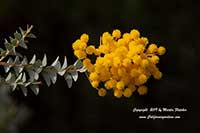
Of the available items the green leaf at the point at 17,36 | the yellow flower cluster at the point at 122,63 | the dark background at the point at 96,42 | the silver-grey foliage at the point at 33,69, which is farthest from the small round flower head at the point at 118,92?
the dark background at the point at 96,42

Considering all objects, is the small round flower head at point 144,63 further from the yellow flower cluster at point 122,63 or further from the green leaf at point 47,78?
the green leaf at point 47,78

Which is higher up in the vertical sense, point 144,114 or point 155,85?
point 155,85

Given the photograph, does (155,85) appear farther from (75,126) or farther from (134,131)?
(75,126)

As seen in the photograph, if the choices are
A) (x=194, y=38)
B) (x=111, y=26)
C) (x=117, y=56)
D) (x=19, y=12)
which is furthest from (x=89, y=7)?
(x=117, y=56)

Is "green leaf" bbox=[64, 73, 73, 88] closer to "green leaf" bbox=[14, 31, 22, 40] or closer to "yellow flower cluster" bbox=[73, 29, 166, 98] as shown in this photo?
"yellow flower cluster" bbox=[73, 29, 166, 98]

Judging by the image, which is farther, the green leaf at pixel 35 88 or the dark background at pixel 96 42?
the dark background at pixel 96 42

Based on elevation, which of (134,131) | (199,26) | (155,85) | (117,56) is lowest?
(117,56)

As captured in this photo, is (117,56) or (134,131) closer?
(117,56)

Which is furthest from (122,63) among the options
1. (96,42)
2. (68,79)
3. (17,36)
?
(96,42)

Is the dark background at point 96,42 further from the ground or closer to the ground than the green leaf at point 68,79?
further from the ground
